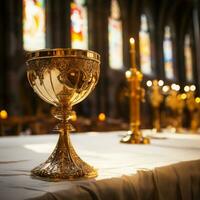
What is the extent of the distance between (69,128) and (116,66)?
40.3 ft

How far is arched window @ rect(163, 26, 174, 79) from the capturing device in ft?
54.5

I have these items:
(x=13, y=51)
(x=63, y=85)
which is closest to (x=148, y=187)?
(x=63, y=85)

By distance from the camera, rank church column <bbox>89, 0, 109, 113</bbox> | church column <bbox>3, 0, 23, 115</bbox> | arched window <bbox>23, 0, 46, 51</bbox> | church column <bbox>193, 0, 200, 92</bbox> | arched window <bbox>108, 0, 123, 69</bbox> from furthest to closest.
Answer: church column <bbox>193, 0, 200, 92</bbox> → arched window <bbox>108, 0, 123, 69</bbox> → church column <bbox>89, 0, 109, 113</bbox> → arched window <bbox>23, 0, 46, 51</bbox> → church column <bbox>3, 0, 23, 115</bbox>

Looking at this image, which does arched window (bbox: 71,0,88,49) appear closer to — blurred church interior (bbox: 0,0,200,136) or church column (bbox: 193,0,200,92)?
blurred church interior (bbox: 0,0,200,136)

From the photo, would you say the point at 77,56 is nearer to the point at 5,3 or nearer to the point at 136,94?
the point at 136,94

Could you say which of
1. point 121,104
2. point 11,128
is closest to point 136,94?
point 11,128

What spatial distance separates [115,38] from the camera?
535 inches

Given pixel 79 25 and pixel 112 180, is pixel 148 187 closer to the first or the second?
pixel 112 180

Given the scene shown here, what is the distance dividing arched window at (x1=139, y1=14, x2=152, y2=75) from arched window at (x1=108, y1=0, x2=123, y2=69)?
4.98 ft

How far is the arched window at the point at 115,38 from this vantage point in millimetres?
13235

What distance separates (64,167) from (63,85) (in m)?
0.28

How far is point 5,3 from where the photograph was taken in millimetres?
9352

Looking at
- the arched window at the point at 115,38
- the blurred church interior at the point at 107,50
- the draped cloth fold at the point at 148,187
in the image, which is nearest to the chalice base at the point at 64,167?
the draped cloth fold at the point at 148,187

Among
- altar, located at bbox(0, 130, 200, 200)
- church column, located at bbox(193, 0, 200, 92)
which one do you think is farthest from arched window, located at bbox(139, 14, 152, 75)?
altar, located at bbox(0, 130, 200, 200)
